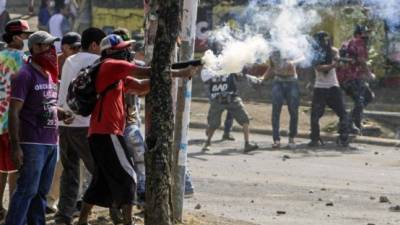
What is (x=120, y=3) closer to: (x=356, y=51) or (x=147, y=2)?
(x=356, y=51)

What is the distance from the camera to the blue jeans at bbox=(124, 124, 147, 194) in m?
9.58

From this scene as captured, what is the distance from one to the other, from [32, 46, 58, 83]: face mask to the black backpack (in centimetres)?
21

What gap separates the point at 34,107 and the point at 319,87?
402 inches

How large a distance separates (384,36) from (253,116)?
3.40 m

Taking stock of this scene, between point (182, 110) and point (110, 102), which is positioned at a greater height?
point (110, 102)

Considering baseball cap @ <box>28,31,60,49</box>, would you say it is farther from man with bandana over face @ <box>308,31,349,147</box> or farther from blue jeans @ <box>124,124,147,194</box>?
man with bandana over face @ <box>308,31,349,147</box>

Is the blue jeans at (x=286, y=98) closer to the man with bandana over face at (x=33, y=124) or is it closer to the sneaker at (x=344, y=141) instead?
the sneaker at (x=344, y=141)

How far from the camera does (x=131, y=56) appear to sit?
28.9ft

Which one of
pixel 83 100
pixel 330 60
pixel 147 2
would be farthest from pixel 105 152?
pixel 330 60

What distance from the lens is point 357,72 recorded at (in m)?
17.8

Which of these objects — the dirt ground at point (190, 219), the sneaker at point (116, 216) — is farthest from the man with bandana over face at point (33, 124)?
the dirt ground at point (190, 219)

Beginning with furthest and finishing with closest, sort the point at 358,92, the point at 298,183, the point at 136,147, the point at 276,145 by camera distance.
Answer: the point at 358,92, the point at 276,145, the point at 298,183, the point at 136,147

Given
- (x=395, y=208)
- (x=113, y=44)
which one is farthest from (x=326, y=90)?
(x=113, y=44)

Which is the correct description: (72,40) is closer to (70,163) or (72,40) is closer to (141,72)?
(70,163)
